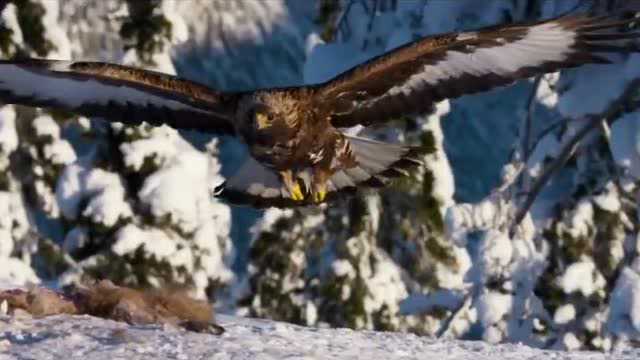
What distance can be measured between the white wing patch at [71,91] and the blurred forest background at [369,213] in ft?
13.2

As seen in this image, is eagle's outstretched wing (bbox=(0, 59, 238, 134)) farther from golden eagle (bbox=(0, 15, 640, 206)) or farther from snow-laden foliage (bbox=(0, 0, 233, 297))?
snow-laden foliage (bbox=(0, 0, 233, 297))

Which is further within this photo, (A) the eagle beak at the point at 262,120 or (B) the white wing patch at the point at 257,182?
(B) the white wing patch at the point at 257,182

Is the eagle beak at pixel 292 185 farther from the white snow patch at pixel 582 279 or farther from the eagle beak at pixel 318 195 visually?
the white snow patch at pixel 582 279

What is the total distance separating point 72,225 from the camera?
15336mm

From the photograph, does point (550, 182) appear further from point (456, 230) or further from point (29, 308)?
point (29, 308)

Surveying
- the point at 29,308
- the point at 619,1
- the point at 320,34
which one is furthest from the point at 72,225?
the point at 29,308

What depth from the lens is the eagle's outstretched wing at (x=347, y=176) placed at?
28.3ft

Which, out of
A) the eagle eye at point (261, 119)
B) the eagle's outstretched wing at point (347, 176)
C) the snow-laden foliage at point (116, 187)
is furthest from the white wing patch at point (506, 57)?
the snow-laden foliage at point (116, 187)

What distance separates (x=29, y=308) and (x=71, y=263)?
6.78 meters

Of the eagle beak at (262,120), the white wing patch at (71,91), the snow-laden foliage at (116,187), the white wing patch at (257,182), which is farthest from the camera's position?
the snow-laden foliage at (116,187)

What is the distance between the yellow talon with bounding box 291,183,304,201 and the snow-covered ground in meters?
0.62

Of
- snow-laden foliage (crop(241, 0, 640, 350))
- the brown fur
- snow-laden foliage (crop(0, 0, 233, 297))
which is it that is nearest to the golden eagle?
the brown fur

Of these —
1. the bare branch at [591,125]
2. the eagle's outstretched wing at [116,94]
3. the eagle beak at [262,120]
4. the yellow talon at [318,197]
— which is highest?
the bare branch at [591,125]

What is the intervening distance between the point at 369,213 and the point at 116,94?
6725 mm
